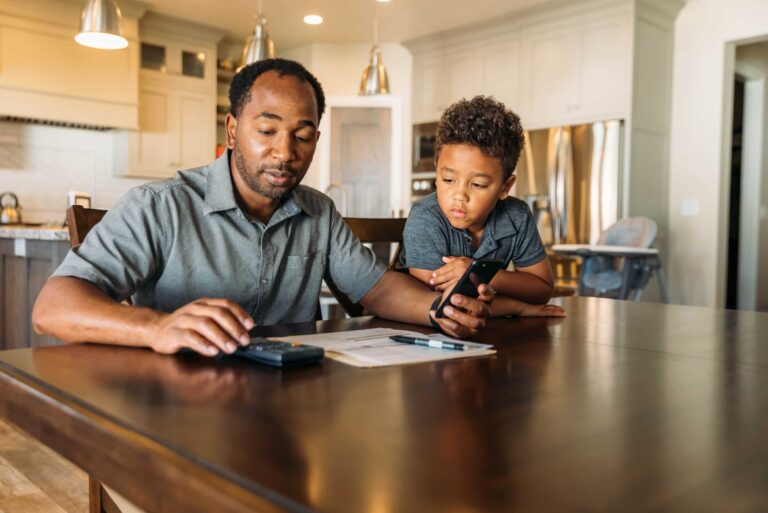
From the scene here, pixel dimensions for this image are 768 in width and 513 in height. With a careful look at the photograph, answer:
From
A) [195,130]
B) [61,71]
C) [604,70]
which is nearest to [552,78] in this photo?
[604,70]

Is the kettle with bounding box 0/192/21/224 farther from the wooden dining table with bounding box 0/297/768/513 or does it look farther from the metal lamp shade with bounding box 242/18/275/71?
the wooden dining table with bounding box 0/297/768/513

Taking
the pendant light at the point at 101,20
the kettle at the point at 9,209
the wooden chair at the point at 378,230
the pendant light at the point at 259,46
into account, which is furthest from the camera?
the kettle at the point at 9,209

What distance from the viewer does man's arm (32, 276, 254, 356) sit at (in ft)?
2.78

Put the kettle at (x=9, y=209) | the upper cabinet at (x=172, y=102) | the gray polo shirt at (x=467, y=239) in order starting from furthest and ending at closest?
1. the upper cabinet at (x=172, y=102)
2. the kettle at (x=9, y=209)
3. the gray polo shirt at (x=467, y=239)

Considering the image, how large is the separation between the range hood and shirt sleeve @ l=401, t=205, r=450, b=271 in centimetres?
448

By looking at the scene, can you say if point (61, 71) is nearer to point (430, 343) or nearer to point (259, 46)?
point (259, 46)

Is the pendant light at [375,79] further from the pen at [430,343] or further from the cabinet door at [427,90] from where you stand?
the pen at [430,343]

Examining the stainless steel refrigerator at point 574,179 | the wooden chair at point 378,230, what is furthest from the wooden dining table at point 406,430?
the stainless steel refrigerator at point 574,179

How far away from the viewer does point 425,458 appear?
497mm

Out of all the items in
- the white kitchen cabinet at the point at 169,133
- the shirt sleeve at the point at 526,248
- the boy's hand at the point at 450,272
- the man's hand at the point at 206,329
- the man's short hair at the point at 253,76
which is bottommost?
the man's hand at the point at 206,329

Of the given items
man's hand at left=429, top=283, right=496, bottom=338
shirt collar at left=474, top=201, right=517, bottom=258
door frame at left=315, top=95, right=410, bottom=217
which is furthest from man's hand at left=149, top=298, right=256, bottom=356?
door frame at left=315, top=95, right=410, bottom=217

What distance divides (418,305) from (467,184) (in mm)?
418

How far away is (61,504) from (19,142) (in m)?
4.35

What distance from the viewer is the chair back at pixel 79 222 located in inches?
51.1
